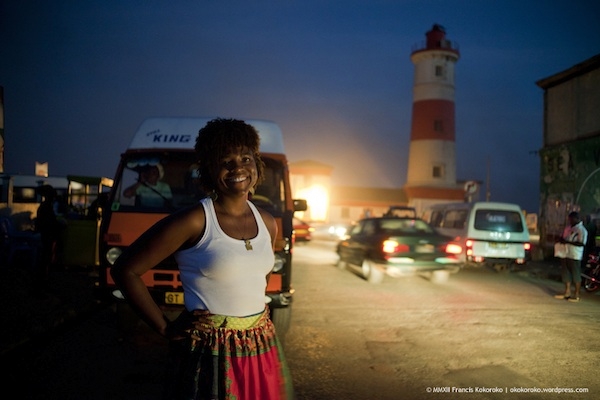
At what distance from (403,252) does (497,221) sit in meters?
3.95

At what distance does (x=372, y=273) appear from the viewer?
1197 centimetres

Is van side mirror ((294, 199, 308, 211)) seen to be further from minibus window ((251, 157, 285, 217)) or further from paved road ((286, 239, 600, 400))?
paved road ((286, 239, 600, 400))

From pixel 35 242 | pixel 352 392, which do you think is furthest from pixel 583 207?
pixel 35 242

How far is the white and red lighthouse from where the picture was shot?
147 ft

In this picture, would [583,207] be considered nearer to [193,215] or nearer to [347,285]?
[347,285]

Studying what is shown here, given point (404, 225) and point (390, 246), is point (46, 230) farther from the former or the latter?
point (404, 225)

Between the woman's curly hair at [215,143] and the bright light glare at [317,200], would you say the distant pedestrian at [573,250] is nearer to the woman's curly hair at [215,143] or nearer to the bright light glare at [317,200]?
the woman's curly hair at [215,143]

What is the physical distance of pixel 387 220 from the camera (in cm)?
1263

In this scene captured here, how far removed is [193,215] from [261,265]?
376 mm

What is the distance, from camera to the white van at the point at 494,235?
527 inches

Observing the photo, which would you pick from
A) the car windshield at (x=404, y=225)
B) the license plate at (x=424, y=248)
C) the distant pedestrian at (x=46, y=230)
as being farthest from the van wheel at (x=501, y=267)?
the distant pedestrian at (x=46, y=230)

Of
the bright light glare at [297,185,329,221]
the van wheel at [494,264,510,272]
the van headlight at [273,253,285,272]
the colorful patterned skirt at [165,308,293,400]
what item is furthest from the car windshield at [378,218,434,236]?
the bright light glare at [297,185,329,221]

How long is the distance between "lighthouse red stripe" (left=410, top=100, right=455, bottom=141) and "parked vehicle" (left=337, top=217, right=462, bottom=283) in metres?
34.2

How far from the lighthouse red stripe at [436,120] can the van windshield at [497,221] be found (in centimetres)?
3231
